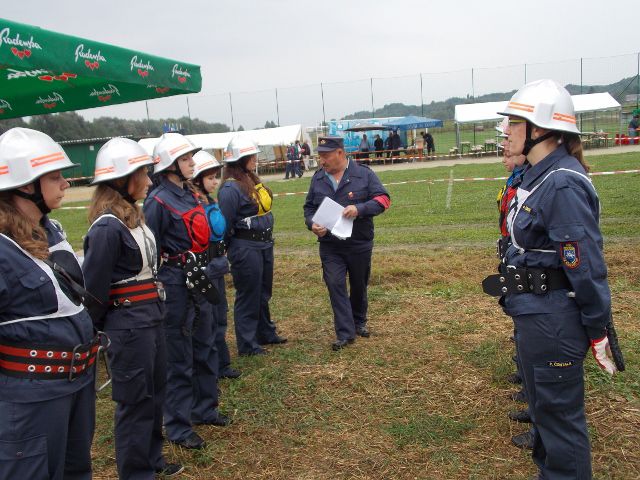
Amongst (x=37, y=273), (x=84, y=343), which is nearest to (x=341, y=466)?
(x=84, y=343)

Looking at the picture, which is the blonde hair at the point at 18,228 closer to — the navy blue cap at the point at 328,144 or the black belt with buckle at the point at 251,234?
the black belt with buckle at the point at 251,234

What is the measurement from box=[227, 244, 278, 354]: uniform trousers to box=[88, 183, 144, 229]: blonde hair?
2.38m

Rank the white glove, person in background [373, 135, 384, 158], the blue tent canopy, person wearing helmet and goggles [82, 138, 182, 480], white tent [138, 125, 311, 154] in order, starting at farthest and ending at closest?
the blue tent canopy, person in background [373, 135, 384, 158], white tent [138, 125, 311, 154], person wearing helmet and goggles [82, 138, 182, 480], the white glove

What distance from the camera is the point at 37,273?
267 cm

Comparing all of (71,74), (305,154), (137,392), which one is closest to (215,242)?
(137,392)

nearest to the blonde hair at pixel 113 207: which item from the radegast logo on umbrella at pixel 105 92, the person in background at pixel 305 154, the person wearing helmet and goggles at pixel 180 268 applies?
the person wearing helmet and goggles at pixel 180 268

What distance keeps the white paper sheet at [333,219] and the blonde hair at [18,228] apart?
11.8 feet

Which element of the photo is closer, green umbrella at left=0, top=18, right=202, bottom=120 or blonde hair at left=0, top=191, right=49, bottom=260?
blonde hair at left=0, top=191, right=49, bottom=260

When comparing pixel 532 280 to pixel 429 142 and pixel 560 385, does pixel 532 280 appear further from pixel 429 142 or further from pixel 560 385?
pixel 429 142

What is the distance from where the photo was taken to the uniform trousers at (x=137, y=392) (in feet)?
11.7

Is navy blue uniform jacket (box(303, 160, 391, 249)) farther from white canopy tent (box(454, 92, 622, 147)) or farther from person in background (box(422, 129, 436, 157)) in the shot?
person in background (box(422, 129, 436, 157))

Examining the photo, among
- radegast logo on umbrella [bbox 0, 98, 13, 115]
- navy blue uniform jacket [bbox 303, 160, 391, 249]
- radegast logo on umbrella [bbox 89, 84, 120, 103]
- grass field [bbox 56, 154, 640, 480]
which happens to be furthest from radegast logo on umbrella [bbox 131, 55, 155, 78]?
grass field [bbox 56, 154, 640, 480]

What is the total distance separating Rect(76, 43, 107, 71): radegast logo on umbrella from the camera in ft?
17.0

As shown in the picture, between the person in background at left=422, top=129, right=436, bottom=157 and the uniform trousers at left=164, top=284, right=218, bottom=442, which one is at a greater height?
the person in background at left=422, top=129, right=436, bottom=157
